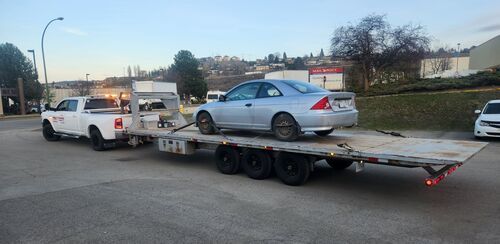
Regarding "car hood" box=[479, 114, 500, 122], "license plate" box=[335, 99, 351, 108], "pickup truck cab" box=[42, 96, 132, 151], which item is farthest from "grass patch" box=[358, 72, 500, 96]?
"pickup truck cab" box=[42, 96, 132, 151]

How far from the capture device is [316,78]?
43438 millimetres

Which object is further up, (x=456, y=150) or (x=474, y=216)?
(x=456, y=150)

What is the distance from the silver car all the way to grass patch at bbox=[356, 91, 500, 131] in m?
10.7

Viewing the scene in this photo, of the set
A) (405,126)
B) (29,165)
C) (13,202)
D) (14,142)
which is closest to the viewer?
(13,202)

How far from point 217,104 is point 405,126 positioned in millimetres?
11597

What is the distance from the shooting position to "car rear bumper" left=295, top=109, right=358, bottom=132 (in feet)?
21.2

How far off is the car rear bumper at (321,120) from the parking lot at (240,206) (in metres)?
1.11

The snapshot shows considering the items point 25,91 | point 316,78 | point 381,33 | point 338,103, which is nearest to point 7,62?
point 25,91

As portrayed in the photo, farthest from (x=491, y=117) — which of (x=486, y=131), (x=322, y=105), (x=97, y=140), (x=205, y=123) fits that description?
(x=97, y=140)

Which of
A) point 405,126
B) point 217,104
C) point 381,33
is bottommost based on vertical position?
point 405,126

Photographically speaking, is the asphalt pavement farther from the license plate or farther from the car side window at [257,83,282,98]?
the license plate

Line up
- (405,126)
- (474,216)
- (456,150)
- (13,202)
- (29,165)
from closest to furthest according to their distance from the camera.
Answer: (474,216) → (456,150) → (13,202) → (29,165) → (405,126)

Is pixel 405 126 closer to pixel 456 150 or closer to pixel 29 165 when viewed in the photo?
pixel 456 150

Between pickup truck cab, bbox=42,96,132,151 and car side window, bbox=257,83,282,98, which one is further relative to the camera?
pickup truck cab, bbox=42,96,132,151
